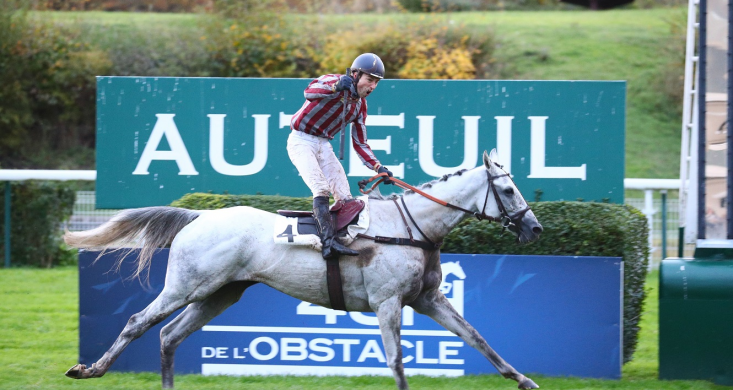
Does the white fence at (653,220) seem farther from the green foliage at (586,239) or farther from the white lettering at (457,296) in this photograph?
the white lettering at (457,296)

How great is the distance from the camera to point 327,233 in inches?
208

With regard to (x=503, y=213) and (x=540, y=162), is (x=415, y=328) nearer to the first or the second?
(x=503, y=213)

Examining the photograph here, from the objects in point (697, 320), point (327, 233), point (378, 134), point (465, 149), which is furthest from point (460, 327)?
point (378, 134)

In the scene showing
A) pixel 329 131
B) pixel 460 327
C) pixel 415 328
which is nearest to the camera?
pixel 460 327

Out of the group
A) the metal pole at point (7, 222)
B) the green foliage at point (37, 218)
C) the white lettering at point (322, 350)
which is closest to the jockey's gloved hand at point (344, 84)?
the white lettering at point (322, 350)

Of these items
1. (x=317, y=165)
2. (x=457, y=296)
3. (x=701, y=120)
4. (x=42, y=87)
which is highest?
(x=42, y=87)

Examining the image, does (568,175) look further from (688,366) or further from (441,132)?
(688,366)

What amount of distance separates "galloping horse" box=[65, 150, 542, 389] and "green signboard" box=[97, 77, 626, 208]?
64.9 inches

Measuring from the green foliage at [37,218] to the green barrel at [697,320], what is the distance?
29.9 ft

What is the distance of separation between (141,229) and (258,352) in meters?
1.47

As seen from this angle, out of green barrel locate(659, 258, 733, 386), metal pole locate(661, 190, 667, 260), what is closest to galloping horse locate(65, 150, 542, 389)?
green barrel locate(659, 258, 733, 386)

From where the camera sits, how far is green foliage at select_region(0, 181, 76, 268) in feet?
39.3

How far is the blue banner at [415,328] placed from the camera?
634cm

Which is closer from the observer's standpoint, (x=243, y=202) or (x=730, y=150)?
(x=730, y=150)
